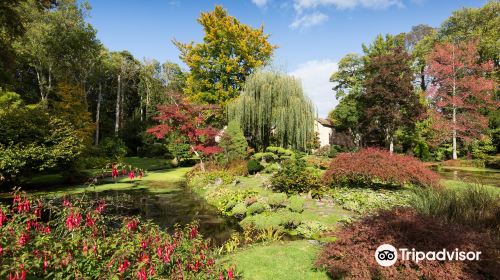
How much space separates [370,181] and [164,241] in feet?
31.9

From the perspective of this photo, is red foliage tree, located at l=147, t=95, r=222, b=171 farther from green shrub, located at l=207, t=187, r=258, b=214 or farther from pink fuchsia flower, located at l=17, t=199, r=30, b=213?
pink fuchsia flower, located at l=17, t=199, r=30, b=213

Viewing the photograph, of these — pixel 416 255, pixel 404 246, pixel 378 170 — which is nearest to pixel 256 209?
pixel 378 170

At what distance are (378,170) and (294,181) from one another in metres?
3.10

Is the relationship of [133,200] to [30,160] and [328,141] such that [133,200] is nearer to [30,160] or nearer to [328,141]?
[30,160]

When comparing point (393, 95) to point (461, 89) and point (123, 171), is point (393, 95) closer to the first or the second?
point (461, 89)

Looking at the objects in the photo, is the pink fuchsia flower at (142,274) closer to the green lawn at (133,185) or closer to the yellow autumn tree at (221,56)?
the green lawn at (133,185)

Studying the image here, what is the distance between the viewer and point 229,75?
1037 inches

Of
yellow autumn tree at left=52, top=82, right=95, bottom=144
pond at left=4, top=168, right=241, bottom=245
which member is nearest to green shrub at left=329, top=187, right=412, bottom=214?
pond at left=4, top=168, right=241, bottom=245

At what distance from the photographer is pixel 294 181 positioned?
11.4 metres

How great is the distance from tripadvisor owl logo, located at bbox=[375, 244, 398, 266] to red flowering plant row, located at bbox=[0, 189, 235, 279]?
7.00ft

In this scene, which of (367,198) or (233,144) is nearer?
(367,198)

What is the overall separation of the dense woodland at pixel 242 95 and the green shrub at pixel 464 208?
12354 millimetres

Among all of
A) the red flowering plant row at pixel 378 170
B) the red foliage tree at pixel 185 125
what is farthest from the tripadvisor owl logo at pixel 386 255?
the red foliage tree at pixel 185 125

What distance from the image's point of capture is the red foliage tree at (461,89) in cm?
2545
